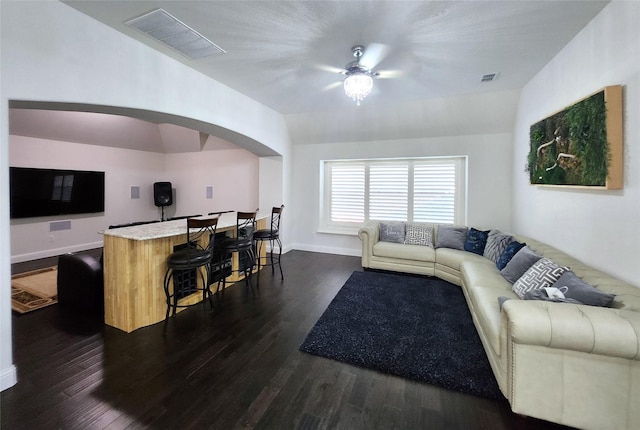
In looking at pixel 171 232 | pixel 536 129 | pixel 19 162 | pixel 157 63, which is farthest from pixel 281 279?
pixel 19 162

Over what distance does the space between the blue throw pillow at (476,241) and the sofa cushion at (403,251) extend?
51 centimetres

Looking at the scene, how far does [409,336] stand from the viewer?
2506 mm

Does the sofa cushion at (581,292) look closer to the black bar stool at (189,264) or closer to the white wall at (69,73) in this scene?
the black bar stool at (189,264)

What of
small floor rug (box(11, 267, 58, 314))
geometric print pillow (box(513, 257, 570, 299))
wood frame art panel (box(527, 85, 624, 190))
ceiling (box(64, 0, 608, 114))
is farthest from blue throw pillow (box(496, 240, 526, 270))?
small floor rug (box(11, 267, 58, 314))

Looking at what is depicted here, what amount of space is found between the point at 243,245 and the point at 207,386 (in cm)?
183

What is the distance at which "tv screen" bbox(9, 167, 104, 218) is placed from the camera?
4.72 m

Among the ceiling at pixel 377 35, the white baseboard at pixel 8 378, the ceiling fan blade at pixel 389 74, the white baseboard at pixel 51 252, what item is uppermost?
the ceiling fan blade at pixel 389 74

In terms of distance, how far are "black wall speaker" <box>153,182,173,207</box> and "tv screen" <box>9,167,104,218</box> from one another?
3.58 ft

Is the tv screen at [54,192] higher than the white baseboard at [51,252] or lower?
higher

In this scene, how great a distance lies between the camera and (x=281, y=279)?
4.07 meters

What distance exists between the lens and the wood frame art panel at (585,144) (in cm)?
197

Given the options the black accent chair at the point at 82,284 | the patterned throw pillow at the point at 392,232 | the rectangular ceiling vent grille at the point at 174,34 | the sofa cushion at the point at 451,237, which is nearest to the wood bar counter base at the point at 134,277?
the black accent chair at the point at 82,284

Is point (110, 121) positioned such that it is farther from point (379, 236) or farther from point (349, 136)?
point (379, 236)

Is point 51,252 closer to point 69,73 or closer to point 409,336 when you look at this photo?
point 69,73
